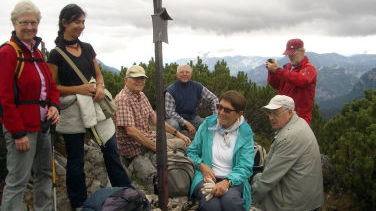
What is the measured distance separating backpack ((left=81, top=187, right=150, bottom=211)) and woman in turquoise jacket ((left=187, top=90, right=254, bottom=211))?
639 mm

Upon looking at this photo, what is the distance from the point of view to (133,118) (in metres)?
4.38

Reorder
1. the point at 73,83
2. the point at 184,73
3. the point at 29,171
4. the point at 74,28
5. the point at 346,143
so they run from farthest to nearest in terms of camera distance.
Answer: the point at 184,73 → the point at 346,143 → the point at 73,83 → the point at 74,28 → the point at 29,171

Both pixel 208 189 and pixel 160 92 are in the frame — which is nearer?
pixel 208 189

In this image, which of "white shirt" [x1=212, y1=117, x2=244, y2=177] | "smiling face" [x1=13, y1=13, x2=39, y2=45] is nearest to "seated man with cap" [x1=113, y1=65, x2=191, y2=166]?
"white shirt" [x1=212, y1=117, x2=244, y2=177]

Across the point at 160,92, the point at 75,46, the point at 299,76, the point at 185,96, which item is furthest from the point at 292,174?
the point at 185,96

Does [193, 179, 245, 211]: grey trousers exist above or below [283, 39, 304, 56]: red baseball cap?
below

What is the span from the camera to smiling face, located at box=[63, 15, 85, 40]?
3250 mm

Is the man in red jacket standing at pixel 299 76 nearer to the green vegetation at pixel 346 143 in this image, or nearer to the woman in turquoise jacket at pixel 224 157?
the green vegetation at pixel 346 143

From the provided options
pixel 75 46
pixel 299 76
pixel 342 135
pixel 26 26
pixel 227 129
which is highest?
pixel 26 26

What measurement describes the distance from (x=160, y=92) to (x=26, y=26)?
1.40 m

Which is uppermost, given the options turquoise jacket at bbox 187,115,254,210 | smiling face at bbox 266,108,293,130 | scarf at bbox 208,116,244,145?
smiling face at bbox 266,108,293,130

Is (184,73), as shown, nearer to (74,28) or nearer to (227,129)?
(227,129)

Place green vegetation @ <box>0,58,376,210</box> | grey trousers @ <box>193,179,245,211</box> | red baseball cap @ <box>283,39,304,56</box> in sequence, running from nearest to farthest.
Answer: grey trousers @ <box>193,179,245,211</box> → red baseball cap @ <box>283,39,304,56</box> → green vegetation @ <box>0,58,376,210</box>

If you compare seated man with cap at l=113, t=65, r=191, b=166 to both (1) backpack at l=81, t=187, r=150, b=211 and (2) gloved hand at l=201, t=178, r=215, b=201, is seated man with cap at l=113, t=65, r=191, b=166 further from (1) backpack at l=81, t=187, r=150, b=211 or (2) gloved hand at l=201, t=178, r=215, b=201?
(2) gloved hand at l=201, t=178, r=215, b=201
